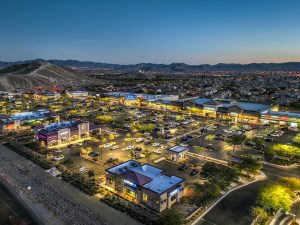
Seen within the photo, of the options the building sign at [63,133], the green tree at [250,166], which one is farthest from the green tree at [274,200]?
the building sign at [63,133]

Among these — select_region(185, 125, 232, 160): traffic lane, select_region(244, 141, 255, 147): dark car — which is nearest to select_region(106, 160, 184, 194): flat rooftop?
select_region(185, 125, 232, 160): traffic lane

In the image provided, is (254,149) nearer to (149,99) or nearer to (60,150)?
(60,150)

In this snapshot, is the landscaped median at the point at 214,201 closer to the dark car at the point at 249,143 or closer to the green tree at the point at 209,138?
the dark car at the point at 249,143

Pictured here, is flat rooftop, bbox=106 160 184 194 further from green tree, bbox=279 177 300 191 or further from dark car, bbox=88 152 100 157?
green tree, bbox=279 177 300 191

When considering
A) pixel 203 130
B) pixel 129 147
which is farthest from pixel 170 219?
pixel 203 130

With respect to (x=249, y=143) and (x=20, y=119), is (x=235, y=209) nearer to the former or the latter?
(x=249, y=143)

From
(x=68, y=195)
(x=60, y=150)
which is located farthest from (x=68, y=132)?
(x=68, y=195)
